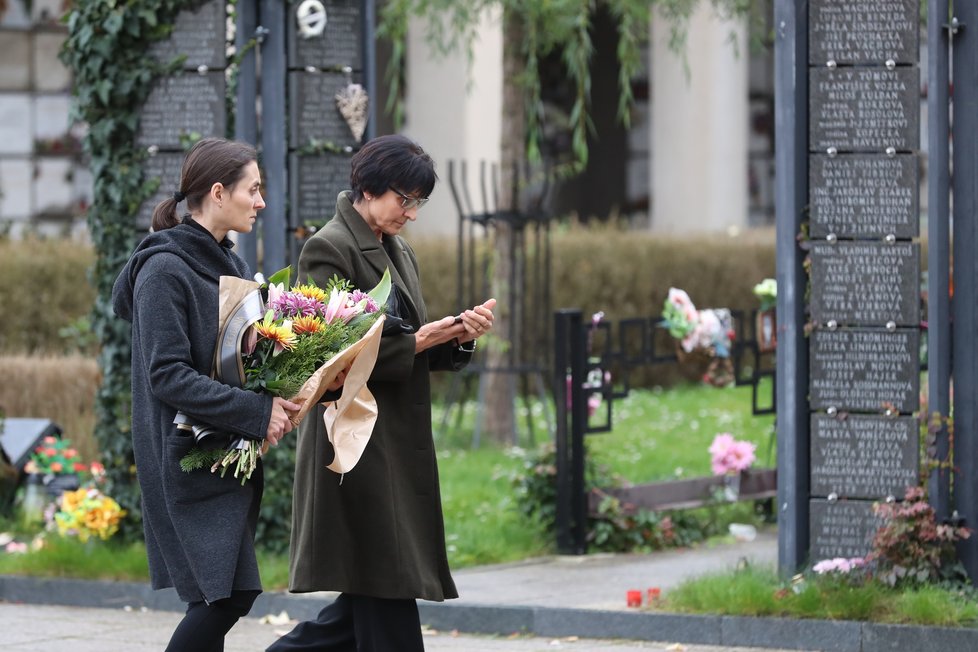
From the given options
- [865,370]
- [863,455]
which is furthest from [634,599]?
[865,370]

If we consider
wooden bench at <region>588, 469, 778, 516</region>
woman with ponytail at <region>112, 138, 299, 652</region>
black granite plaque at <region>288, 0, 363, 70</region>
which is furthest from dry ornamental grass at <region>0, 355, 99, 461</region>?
woman with ponytail at <region>112, 138, 299, 652</region>

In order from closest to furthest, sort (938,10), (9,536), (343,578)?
(343,578) → (938,10) → (9,536)

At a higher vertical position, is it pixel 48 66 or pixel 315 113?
pixel 48 66

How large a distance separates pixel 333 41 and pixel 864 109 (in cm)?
269

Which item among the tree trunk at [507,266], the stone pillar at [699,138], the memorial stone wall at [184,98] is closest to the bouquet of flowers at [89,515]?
the memorial stone wall at [184,98]

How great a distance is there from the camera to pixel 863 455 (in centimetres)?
681

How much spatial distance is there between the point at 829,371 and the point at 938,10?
58.0 inches

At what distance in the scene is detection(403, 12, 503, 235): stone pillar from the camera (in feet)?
68.6

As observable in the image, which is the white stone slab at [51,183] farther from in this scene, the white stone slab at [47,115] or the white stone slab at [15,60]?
the white stone slab at [15,60]

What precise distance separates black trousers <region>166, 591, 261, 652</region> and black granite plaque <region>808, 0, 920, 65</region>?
11.4 feet

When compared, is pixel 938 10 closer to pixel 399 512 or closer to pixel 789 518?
pixel 789 518

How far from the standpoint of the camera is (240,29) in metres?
8.02

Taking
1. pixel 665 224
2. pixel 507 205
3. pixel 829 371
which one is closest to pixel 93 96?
pixel 829 371

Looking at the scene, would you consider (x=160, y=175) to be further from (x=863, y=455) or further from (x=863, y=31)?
(x=863, y=455)
